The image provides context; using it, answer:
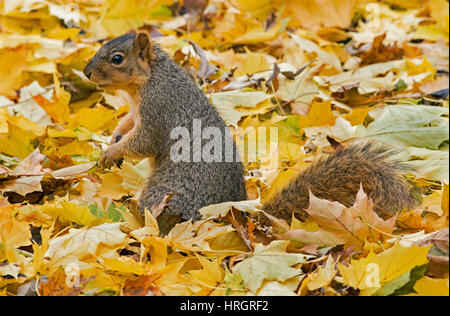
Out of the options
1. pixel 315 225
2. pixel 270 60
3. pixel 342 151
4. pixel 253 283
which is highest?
pixel 270 60

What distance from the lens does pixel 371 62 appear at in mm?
3648

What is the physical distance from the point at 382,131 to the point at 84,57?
72.9 inches

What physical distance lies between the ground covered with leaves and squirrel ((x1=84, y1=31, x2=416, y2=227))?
0.10 metres

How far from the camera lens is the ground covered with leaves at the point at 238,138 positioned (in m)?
1.70

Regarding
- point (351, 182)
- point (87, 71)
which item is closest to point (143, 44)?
point (87, 71)

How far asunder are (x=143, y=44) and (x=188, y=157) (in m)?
0.53

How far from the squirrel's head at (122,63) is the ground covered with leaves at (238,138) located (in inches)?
13.8

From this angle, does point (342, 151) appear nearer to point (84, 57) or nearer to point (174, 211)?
point (174, 211)

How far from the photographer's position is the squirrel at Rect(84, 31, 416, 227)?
202 centimetres

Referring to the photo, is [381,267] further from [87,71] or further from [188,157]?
[87,71]

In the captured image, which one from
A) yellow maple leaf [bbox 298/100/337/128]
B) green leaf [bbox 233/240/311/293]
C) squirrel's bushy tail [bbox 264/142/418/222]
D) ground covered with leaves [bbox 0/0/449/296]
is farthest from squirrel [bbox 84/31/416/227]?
yellow maple leaf [bbox 298/100/337/128]

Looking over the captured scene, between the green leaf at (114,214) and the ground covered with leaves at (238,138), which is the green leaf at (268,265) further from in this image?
the green leaf at (114,214)

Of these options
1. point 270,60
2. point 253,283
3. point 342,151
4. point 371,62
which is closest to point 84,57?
point 270,60

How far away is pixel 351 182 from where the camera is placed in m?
2.03
